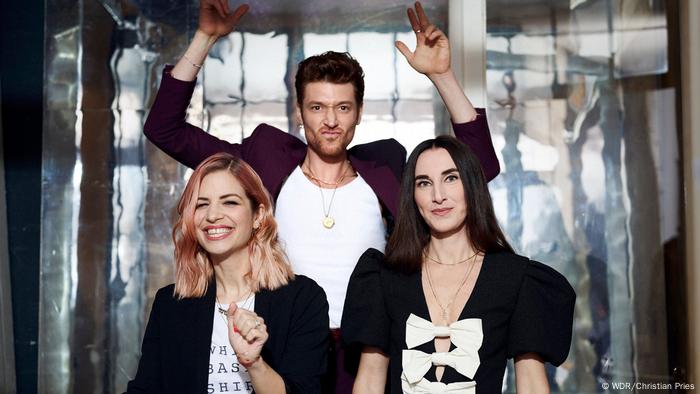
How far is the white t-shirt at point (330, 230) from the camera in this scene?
274cm

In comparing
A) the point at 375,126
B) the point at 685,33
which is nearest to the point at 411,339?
the point at 375,126

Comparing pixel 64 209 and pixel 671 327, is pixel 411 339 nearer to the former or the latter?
pixel 671 327

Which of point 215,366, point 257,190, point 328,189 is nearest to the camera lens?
point 215,366

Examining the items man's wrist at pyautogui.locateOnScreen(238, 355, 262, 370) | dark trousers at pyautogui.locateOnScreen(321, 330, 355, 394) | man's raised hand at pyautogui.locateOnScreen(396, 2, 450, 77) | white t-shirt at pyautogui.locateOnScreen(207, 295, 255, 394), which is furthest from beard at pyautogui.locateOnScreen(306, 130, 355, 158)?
man's wrist at pyautogui.locateOnScreen(238, 355, 262, 370)

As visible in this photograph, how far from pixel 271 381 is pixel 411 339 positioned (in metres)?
0.39

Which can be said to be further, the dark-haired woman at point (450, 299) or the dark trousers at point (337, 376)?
the dark trousers at point (337, 376)

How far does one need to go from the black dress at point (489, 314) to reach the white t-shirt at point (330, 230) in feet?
0.83

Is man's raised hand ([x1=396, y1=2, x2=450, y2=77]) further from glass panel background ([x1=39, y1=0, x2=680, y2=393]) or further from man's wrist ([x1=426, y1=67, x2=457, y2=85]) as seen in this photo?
glass panel background ([x1=39, y1=0, x2=680, y2=393])

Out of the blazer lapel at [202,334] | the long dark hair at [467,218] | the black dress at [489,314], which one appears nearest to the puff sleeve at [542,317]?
the black dress at [489,314]

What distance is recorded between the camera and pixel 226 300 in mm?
2525

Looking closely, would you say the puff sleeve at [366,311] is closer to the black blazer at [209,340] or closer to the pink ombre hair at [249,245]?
the black blazer at [209,340]

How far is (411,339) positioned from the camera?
2357 millimetres

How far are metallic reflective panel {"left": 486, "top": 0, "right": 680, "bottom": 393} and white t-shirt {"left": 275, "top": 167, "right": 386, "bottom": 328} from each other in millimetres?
1704

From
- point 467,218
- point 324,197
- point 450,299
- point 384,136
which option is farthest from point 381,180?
point 384,136
